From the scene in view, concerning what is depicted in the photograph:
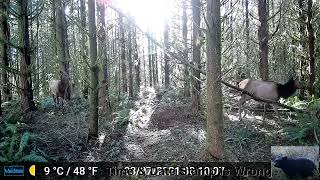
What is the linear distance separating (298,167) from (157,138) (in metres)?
4.66

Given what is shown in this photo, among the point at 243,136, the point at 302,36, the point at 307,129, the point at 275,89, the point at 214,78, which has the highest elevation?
the point at 302,36

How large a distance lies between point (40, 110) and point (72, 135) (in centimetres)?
432

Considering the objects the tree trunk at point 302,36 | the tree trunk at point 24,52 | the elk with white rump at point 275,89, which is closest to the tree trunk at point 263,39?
the tree trunk at point 302,36

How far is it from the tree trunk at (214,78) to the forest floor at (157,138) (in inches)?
18.7

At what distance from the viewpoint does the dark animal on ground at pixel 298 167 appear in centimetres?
595

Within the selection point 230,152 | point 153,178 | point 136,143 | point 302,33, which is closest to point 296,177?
point 230,152

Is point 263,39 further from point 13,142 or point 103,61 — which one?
point 13,142

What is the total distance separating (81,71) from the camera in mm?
9188

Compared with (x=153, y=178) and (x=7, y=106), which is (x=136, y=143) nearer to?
(x=153, y=178)

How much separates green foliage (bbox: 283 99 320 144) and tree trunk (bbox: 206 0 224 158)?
8.68ft

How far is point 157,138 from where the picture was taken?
973cm

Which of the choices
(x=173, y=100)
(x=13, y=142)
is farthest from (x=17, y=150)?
(x=173, y=100)

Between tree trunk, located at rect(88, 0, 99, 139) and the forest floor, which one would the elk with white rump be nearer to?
the forest floor

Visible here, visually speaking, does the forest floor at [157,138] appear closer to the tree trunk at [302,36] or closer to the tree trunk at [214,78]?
the tree trunk at [214,78]
